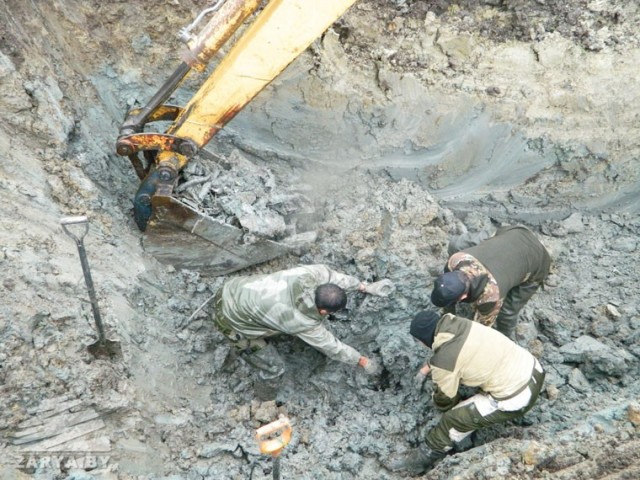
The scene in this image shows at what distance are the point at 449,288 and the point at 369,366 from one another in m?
0.85

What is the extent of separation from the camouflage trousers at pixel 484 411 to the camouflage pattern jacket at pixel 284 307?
29.7 inches

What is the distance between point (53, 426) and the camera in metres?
3.58

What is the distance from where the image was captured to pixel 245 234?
15.7ft

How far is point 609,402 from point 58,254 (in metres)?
3.76

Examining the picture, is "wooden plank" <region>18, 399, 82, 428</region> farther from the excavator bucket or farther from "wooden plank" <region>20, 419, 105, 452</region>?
the excavator bucket

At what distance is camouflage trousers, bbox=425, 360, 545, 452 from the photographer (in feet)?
11.9

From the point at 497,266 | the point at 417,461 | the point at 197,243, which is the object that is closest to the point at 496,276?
the point at 497,266

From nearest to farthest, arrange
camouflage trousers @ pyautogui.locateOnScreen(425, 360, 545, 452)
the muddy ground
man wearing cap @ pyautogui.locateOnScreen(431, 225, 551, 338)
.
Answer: camouflage trousers @ pyautogui.locateOnScreen(425, 360, 545, 452)
the muddy ground
man wearing cap @ pyautogui.locateOnScreen(431, 225, 551, 338)

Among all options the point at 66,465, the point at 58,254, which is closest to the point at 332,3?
the point at 58,254

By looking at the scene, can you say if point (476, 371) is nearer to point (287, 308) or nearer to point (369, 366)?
point (369, 366)

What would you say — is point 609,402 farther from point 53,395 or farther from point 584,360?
point 53,395

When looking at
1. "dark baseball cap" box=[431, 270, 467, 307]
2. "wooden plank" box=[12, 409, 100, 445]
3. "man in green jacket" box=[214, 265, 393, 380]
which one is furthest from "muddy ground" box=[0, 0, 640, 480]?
"dark baseball cap" box=[431, 270, 467, 307]

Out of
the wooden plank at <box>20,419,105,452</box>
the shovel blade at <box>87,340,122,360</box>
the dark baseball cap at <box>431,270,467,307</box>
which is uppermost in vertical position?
the shovel blade at <box>87,340,122,360</box>

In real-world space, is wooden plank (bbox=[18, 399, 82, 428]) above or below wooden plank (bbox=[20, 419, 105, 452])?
above
